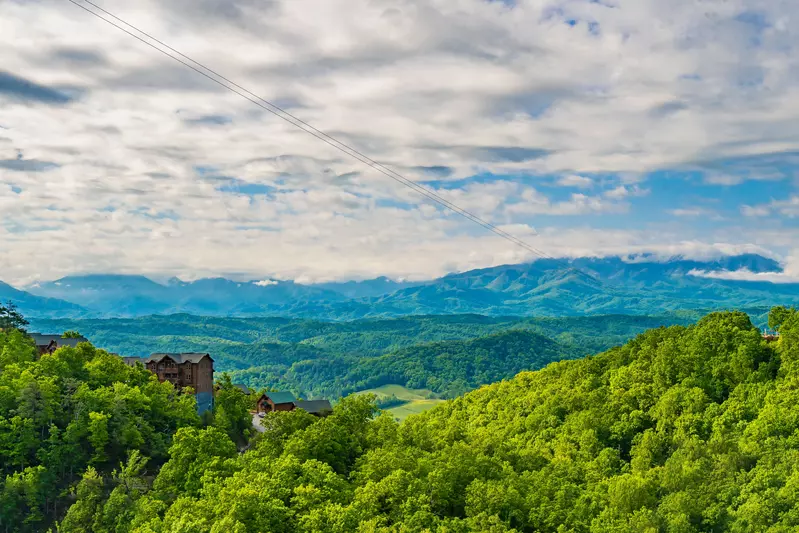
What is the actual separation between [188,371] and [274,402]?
1878 centimetres

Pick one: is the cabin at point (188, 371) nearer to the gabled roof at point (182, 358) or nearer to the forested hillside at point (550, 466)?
the gabled roof at point (182, 358)

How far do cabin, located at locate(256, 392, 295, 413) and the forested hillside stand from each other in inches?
1262

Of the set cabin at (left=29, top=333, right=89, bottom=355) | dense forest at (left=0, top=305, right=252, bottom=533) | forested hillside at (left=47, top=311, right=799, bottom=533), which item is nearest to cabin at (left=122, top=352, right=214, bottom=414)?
dense forest at (left=0, top=305, right=252, bottom=533)


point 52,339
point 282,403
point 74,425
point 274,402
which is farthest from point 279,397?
point 74,425

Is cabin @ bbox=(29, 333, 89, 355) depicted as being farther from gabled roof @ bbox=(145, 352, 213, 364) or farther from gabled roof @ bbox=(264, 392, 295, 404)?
gabled roof @ bbox=(264, 392, 295, 404)

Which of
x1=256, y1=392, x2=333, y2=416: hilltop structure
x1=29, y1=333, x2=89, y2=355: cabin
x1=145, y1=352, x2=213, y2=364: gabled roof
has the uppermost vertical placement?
x1=29, y1=333, x2=89, y2=355: cabin

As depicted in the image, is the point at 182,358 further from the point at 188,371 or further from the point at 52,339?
the point at 52,339

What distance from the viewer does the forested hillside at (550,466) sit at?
189 ft

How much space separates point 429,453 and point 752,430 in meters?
31.0

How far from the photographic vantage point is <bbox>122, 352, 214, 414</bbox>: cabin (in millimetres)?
97688

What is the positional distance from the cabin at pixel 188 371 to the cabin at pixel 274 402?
14293 millimetres

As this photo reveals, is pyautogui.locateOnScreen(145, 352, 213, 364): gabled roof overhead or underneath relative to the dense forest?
overhead

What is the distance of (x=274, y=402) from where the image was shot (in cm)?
11262

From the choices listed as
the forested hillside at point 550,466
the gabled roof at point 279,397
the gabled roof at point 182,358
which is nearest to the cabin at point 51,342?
the gabled roof at point 182,358
